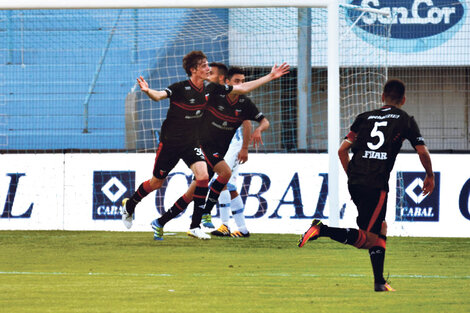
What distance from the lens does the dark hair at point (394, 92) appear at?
19.4ft

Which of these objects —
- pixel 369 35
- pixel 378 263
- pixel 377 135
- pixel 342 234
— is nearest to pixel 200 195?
pixel 342 234

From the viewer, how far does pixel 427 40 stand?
1572 centimetres

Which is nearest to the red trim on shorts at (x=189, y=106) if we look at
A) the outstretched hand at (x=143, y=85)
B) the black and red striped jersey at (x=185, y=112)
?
the black and red striped jersey at (x=185, y=112)

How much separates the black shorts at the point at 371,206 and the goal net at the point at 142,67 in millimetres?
6219

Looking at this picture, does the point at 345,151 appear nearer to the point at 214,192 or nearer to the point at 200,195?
the point at 200,195

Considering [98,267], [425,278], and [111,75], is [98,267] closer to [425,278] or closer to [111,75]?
[425,278]

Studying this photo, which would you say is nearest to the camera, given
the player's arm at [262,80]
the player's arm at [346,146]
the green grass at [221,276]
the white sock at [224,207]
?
the green grass at [221,276]

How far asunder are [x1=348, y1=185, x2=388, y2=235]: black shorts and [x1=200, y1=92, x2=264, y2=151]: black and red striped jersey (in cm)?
419

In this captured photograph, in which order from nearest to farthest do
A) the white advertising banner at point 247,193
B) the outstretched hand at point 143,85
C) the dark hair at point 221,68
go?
the outstretched hand at point 143,85
the dark hair at point 221,68
the white advertising banner at point 247,193

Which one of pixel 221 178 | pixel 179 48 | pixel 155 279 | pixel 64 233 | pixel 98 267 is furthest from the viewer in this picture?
pixel 179 48

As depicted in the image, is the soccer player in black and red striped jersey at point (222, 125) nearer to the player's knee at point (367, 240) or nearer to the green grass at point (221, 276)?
the green grass at point (221, 276)

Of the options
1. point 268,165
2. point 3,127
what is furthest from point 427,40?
point 3,127

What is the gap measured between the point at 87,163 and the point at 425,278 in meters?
6.33

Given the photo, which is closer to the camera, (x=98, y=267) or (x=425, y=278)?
(x=425, y=278)
